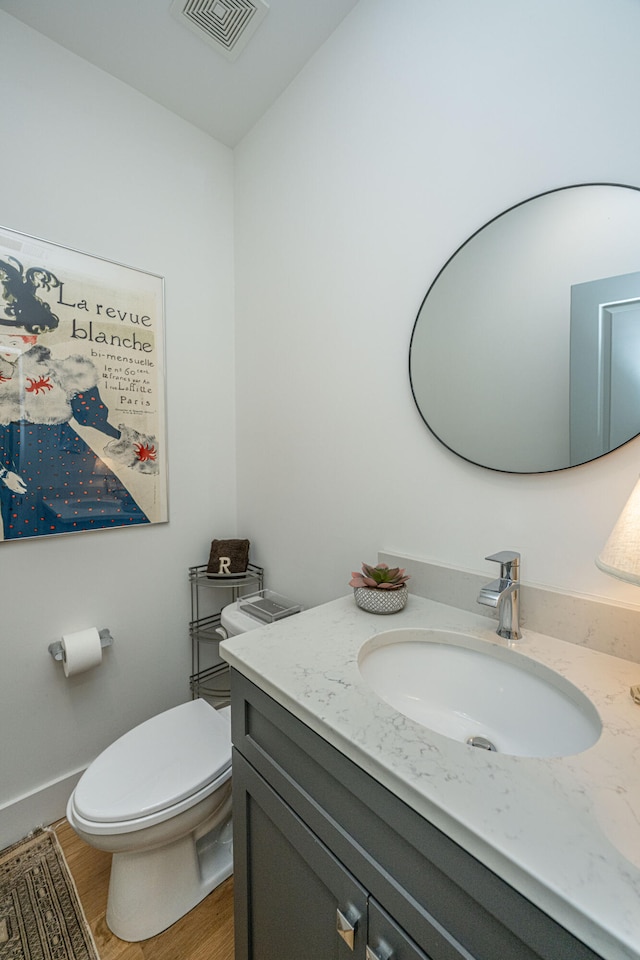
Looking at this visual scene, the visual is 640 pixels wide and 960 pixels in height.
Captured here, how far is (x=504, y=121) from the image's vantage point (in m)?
0.92

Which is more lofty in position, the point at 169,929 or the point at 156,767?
the point at 156,767

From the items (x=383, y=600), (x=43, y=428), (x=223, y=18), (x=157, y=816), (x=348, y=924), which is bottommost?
(x=157, y=816)

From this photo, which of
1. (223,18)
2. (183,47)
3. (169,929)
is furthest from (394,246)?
(169,929)

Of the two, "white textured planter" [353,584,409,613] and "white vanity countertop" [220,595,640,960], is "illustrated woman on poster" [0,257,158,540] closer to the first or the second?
"white vanity countertop" [220,595,640,960]

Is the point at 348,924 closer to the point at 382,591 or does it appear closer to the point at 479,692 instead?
the point at 479,692

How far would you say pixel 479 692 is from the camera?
2.69ft

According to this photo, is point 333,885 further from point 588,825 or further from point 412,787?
point 588,825

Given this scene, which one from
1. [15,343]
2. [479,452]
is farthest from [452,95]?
[15,343]

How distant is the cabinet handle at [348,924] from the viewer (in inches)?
22.1

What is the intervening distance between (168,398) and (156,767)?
1268 millimetres

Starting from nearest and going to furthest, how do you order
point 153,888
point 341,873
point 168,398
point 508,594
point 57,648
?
point 341,873
point 508,594
point 153,888
point 57,648
point 168,398

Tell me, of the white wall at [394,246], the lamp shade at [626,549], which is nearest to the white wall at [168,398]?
the white wall at [394,246]

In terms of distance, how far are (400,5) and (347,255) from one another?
0.67 meters

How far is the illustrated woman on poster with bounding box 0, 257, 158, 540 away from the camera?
1252 mm
